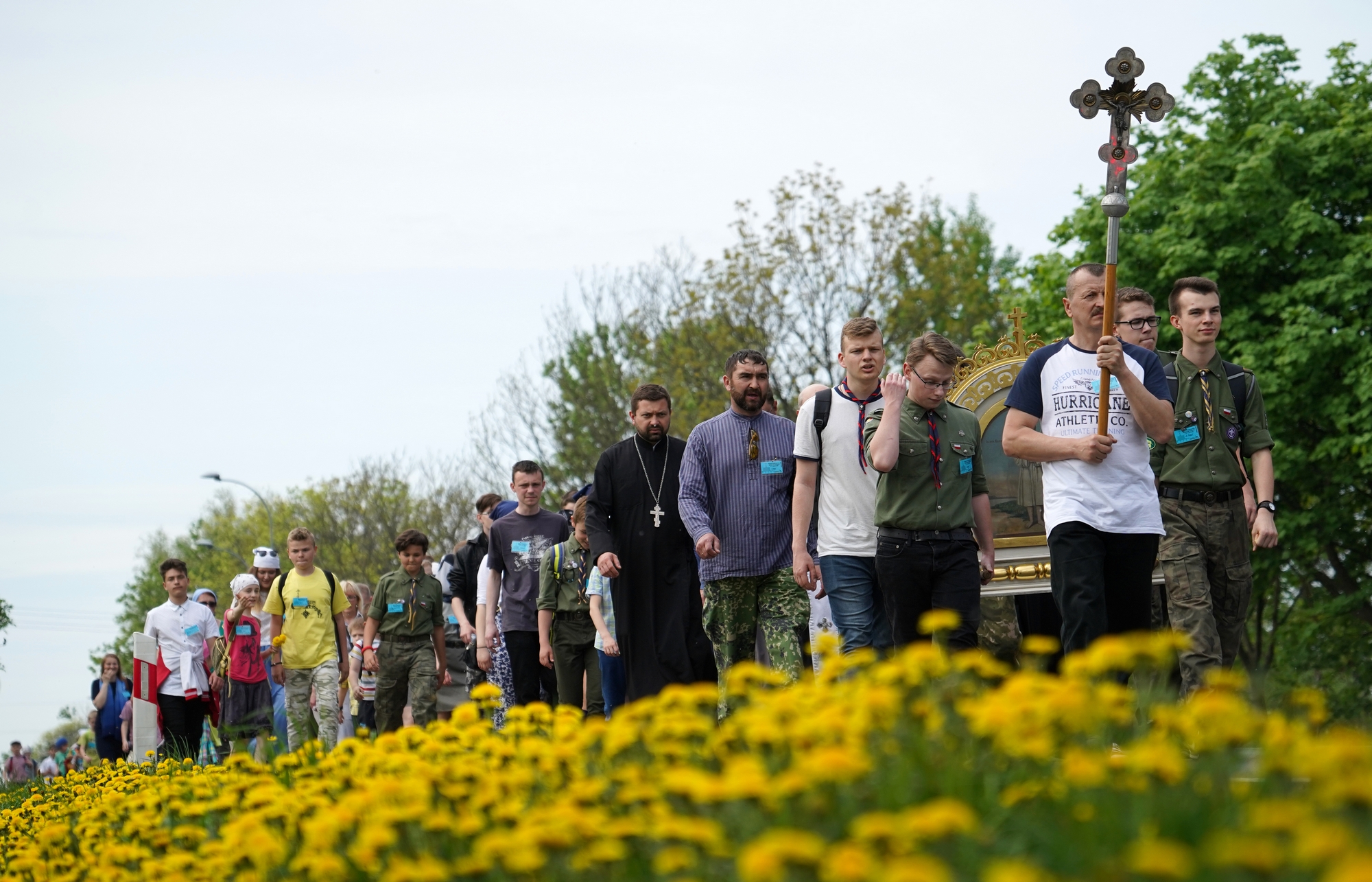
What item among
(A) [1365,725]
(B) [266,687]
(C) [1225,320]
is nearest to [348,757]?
(A) [1365,725]

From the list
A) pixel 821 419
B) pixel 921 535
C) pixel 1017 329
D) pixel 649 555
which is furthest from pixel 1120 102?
pixel 1017 329

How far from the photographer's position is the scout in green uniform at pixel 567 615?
11.0 meters

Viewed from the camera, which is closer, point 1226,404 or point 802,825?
point 802,825

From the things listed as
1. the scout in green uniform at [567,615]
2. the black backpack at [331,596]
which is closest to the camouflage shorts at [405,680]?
the black backpack at [331,596]

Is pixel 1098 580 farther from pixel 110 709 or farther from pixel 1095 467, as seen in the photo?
pixel 110 709

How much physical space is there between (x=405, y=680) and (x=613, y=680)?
3029 mm

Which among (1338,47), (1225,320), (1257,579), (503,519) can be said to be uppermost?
(1338,47)

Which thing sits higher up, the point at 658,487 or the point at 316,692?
the point at 658,487

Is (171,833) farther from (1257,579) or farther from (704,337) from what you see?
(704,337)

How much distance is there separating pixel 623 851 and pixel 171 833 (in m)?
2.59

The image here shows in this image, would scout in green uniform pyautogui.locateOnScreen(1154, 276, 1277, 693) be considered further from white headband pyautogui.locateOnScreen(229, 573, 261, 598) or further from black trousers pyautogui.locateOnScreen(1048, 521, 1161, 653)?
white headband pyautogui.locateOnScreen(229, 573, 261, 598)

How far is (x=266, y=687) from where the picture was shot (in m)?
14.1

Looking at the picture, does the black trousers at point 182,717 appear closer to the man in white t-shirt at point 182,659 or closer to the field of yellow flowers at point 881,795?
the man in white t-shirt at point 182,659

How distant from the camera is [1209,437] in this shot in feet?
26.7
